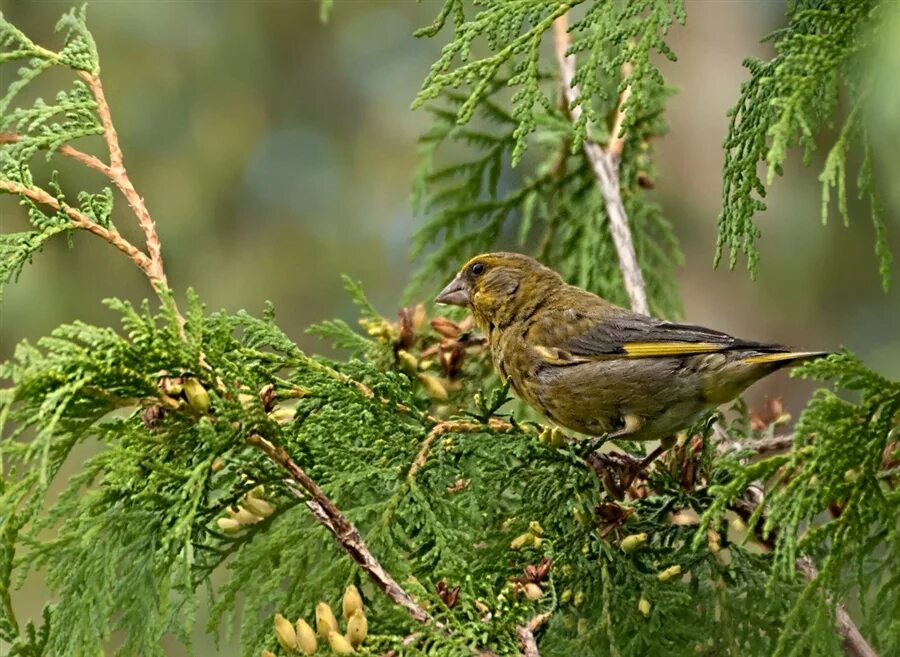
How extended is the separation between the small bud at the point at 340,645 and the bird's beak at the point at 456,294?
209 cm

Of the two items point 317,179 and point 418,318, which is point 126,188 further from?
point 317,179

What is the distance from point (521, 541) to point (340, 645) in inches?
23.6

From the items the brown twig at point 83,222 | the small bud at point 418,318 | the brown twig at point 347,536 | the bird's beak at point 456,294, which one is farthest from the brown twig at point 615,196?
the brown twig at point 347,536

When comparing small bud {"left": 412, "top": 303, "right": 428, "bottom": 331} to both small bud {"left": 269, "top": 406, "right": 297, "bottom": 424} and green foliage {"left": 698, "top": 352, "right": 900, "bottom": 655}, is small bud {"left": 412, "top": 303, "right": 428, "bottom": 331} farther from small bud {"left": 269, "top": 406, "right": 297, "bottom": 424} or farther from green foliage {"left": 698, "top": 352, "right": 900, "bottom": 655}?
green foliage {"left": 698, "top": 352, "right": 900, "bottom": 655}

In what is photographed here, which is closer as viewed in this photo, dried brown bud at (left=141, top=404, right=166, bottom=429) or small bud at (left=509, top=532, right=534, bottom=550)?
dried brown bud at (left=141, top=404, right=166, bottom=429)

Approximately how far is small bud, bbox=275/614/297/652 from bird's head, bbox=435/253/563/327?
6.39ft

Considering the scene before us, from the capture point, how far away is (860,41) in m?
2.21

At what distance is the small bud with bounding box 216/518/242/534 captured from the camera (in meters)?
2.51

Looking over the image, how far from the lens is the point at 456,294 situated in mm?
4066

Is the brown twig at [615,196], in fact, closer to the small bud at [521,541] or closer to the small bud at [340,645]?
the small bud at [521,541]

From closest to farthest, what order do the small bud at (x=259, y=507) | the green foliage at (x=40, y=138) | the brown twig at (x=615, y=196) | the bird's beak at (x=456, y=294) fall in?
the green foliage at (x=40, y=138), the small bud at (x=259, y=507), the brown twig at (x=615, y=196), the bird's beak at (x=456, y=294)

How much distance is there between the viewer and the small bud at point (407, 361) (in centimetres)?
326

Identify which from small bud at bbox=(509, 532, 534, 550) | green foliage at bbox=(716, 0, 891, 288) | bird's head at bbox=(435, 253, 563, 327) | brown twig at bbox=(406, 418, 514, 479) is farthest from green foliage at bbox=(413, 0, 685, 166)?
bird's head at bbox=(435, 253, 563, 327)

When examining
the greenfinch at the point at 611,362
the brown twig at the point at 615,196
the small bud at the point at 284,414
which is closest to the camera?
the small bud at the point at 284,414
